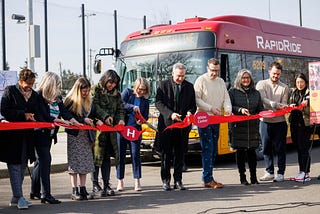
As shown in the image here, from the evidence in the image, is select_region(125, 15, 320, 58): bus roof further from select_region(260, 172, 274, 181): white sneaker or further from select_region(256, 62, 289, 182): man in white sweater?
select_region(260, 172, 274, 181): white sneaker

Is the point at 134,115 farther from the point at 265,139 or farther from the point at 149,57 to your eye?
the point at 149,57

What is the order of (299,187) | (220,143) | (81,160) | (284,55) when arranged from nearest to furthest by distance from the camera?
(81,160) < (299,187) < (220,143) < (284,55)

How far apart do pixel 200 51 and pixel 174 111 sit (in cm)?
335

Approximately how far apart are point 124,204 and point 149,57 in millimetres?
5398

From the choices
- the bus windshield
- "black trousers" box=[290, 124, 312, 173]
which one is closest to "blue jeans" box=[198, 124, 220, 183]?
"black trousers" box=[290, 124, 312, 173]

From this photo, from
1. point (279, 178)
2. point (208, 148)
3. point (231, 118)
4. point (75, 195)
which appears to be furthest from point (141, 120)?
point (279, 178)

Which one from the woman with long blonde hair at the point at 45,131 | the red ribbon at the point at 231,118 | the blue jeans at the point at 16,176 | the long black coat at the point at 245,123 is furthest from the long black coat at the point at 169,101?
the blue jeans at the point at 16,176

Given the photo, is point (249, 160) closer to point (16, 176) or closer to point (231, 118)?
point (231, 118)

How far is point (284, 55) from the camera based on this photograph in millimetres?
14273

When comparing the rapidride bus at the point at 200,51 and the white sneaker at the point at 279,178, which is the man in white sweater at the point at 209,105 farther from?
the rapidride bus at the point at 200,51

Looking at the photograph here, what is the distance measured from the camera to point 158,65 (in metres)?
12.2

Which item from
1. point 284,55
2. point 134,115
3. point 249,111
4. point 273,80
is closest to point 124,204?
point 134,115

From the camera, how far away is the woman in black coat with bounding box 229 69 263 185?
9078 mm

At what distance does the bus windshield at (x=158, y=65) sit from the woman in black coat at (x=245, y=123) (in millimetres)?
2451
